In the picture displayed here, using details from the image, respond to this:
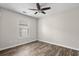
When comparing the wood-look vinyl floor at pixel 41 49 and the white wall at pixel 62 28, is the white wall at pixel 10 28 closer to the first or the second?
the wood-look vinyl floor at pixel 41 49

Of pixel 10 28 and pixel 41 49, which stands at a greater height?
pixel 10 28

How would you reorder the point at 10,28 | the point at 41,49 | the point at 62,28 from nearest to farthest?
the point at 10,28 < the point at 41,49 < the point at 62,28

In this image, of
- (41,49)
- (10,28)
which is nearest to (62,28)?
(41,49)

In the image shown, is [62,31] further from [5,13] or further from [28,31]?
[5,13]

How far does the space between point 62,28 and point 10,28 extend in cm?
188

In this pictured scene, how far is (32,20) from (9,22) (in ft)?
2.39

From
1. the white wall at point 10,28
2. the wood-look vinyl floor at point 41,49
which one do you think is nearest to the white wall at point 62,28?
the wood-look vinyl floor at point 41,49

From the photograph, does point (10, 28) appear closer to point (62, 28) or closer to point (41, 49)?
point (41, 49)

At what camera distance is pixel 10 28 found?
173 centimetres

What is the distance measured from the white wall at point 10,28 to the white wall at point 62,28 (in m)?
0.35

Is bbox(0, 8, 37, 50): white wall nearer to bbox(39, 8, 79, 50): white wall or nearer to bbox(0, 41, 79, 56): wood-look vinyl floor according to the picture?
bbox(0, 41, 79, 56): wood-look vinyl floor

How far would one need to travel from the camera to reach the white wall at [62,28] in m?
1.86

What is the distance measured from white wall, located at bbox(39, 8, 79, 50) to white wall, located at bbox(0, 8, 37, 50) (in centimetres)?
35

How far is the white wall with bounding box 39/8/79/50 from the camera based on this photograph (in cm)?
186
